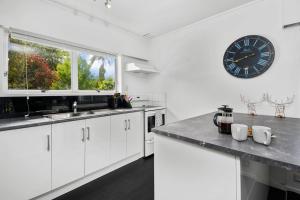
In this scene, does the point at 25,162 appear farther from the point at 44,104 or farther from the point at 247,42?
the point at 247,42

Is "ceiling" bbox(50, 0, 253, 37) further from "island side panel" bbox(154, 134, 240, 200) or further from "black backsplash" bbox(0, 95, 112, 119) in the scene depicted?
"island side panel" bbox(154, 134, 240, 200)

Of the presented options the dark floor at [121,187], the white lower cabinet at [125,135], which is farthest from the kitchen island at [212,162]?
the white lower cabinet at [125,135]

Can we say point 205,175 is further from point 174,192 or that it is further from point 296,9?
point 296,9

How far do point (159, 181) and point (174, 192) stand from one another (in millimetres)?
145

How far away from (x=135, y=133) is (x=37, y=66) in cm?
183

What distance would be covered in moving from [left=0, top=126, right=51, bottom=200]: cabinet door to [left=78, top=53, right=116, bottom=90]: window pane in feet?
4.12

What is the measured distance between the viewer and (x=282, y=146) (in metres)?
0.84

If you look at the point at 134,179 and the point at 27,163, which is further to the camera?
the point at 134,179

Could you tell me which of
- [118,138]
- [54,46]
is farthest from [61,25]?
[118,138]

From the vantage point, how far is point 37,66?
222cm

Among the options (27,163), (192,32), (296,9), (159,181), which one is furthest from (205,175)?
(192,32)

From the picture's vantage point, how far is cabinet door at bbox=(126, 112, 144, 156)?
2643mm

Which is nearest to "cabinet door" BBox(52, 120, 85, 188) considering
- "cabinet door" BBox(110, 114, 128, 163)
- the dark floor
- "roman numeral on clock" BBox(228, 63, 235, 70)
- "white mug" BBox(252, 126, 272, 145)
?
the dark floor

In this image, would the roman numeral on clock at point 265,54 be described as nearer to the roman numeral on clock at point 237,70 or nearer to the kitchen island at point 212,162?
the roman numeral on clock at point 237,70
